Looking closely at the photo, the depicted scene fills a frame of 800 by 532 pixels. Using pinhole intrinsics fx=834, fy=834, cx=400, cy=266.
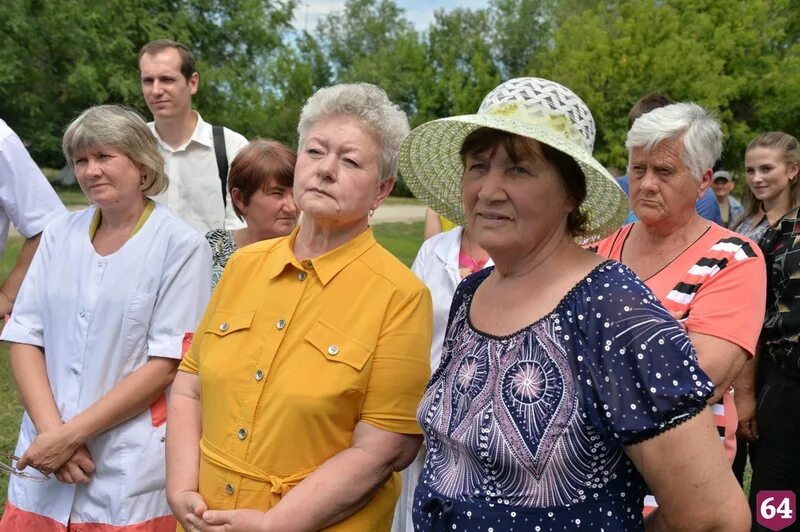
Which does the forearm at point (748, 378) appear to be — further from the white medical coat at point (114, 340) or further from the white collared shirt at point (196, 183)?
the white collared shirt at point (196, 183)

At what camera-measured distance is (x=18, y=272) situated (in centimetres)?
361

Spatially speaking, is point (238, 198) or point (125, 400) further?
point (238, 198)

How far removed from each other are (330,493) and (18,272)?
2.07 metres

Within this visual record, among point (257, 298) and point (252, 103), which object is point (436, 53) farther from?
point (257, 298)

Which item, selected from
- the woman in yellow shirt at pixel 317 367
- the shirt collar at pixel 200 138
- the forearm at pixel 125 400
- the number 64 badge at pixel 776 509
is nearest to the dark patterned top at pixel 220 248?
the forearm at pixel 125 400

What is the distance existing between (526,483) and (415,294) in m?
0.78

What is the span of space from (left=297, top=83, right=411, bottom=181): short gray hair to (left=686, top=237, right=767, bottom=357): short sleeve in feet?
3.78

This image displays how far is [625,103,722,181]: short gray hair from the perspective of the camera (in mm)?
3023

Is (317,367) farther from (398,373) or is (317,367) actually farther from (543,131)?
(543,131)

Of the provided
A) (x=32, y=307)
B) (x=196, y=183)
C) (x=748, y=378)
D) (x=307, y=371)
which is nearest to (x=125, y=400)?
(x=32, y=307)

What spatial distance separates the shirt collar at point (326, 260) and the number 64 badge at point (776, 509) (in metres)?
2.61

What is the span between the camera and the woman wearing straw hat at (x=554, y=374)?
1.73 m

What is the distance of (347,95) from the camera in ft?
8.20

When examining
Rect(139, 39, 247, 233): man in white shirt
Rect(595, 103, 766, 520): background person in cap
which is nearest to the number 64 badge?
Rect(595, 103, 766, 520): background person in cap
